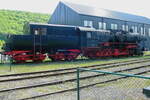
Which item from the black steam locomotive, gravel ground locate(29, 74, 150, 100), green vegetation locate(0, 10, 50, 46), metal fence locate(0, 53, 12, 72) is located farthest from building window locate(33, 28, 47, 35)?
green vegetation locate(0, 10, 50, 46)

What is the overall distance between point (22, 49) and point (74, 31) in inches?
226

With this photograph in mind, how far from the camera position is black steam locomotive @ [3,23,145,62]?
1648 cm

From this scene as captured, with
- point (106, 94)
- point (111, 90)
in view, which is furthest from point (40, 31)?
point (106, 94)

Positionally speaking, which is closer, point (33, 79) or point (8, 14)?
point (33, 79)

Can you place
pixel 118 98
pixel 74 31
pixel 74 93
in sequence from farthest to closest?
pixel 74 31 → pixel 74 93 → pixel 118 98

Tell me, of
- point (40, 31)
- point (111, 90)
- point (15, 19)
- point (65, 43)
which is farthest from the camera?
point (15, 19)

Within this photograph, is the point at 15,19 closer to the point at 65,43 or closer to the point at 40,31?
the point at 65,43

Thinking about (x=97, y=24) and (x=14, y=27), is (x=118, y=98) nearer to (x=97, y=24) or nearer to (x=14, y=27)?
(x=97, y=24)

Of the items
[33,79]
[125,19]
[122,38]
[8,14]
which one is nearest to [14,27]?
[8,14]

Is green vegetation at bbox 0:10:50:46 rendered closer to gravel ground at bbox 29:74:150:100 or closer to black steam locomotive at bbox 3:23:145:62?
black steam locomotive at bbox 3:23:145:62

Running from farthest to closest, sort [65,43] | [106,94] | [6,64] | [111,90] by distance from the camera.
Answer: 1. [65,43]
2. [6,64]
3. [111,90]
4. [106,94]

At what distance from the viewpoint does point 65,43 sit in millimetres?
19203

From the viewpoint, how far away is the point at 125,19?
44.0 meters

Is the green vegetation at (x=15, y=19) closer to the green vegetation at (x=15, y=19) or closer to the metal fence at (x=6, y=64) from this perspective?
the green vegetation at (x=15, y=19)
